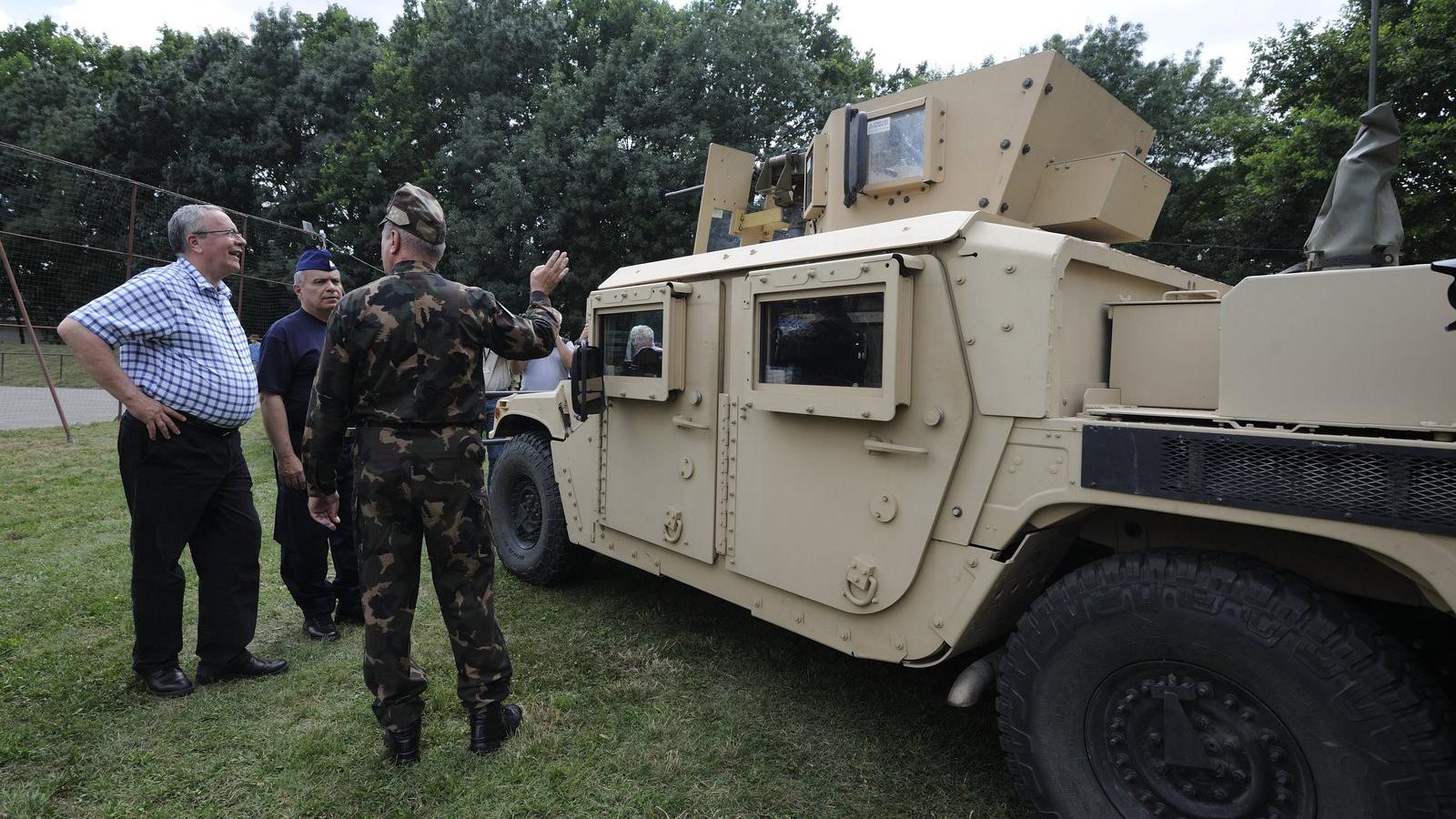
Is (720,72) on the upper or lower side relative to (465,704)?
upper

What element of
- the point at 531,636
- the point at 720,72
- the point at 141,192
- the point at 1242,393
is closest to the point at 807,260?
the point at 1242,393

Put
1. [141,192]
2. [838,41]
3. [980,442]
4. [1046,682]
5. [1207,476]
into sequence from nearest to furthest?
[1207,476], [1046,682], [980,442], [141,192], [838,41]

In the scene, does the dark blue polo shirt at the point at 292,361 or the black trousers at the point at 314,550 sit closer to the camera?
the dark blue polo shirt at the point at 292,361

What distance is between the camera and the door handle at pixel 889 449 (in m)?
2.58

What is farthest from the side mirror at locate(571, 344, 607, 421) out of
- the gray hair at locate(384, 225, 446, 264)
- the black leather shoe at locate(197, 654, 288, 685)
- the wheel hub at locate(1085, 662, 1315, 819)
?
the wheel hub at locate(1085, 662, 1315, 819)

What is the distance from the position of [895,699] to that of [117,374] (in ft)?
10.9

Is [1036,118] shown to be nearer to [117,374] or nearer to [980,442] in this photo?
[980,442]

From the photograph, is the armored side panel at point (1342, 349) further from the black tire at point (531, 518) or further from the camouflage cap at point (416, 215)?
the black tire at point (531, 518)

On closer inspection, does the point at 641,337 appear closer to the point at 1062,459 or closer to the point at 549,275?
the point at 549,275

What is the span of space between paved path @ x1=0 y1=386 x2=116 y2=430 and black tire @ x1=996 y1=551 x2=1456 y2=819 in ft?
43.1

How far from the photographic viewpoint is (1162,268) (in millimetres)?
2840

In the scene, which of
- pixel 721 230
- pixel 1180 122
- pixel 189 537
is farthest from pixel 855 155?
pixel 1180 122

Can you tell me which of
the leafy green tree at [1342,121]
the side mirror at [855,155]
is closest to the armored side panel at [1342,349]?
the side mirror at [855,155]

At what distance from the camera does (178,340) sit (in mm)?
3117
